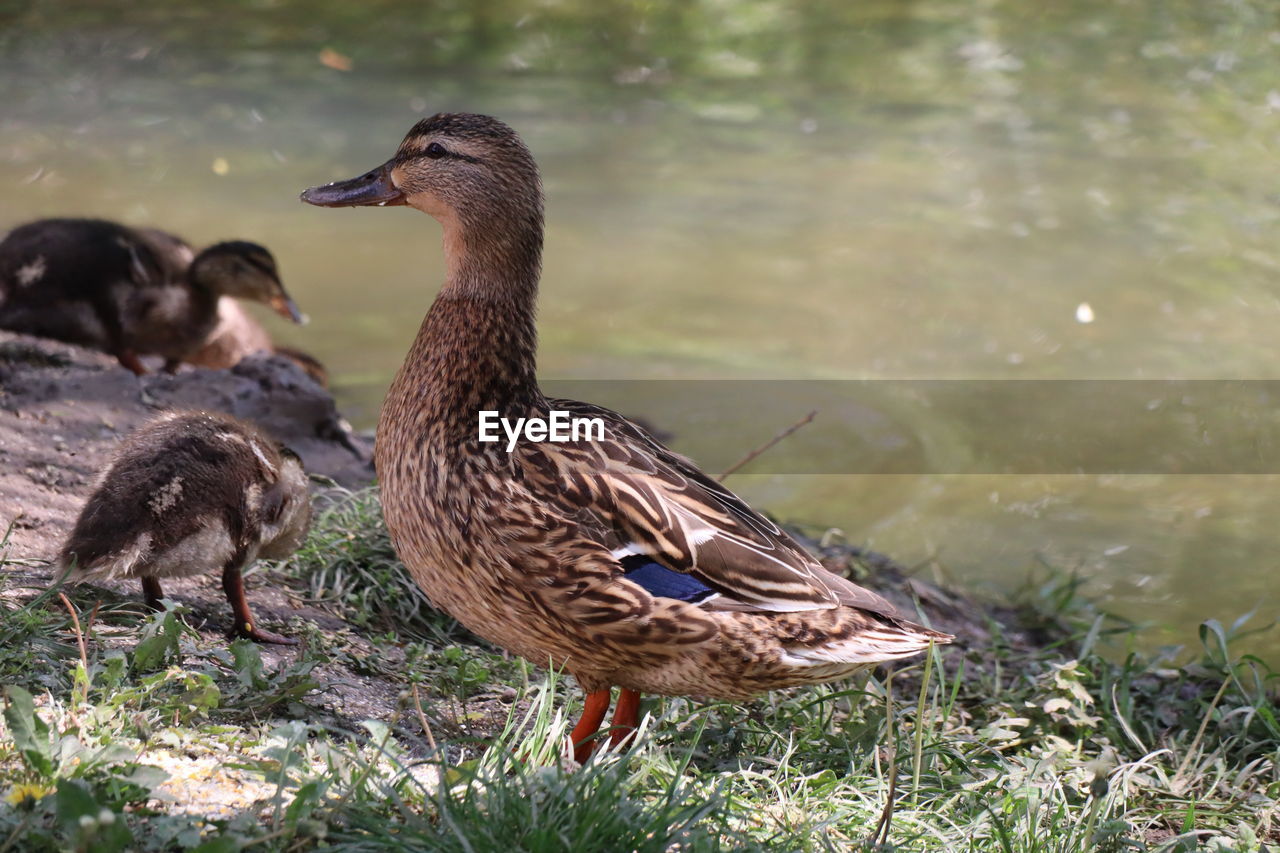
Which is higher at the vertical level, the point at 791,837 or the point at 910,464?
the point at 791,837

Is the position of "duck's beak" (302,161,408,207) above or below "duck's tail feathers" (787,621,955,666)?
above

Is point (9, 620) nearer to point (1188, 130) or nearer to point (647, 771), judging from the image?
point (647, 771)

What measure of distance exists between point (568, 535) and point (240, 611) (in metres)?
1.06

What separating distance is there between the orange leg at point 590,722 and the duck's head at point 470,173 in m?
1.18

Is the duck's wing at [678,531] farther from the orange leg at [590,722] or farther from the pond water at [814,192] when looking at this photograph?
the pond water at [814,192]

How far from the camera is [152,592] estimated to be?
3553 mm

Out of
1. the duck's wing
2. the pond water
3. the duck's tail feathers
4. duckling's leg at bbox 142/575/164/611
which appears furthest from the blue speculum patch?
the pond water

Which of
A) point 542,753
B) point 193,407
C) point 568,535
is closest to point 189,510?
point 568,535

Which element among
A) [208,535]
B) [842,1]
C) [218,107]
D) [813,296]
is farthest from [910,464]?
[842,1]

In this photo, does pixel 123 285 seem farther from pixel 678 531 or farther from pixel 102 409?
pixel 678 531

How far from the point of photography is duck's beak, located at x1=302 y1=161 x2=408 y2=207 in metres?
3.55

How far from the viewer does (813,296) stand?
7.99 m

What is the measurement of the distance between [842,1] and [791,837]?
1197cm

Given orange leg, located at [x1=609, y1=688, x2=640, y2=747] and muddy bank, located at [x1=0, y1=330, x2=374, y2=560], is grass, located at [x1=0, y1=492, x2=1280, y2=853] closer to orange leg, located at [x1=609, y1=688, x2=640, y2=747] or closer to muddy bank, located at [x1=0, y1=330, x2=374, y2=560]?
orange leg, located at [x1=609, y1=688, x2=640, y2=747]
